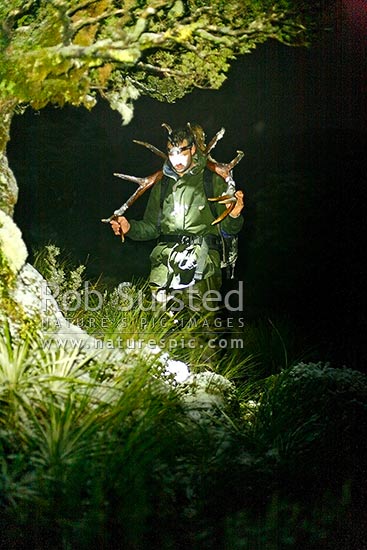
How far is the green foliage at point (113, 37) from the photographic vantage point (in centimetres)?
455

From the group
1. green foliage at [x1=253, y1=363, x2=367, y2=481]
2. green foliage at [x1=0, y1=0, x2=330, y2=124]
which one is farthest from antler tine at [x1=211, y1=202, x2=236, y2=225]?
green foliage at [x1=253, y1=363, x2=367, y2=481]

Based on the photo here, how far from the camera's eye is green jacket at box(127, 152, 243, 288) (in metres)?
5.64

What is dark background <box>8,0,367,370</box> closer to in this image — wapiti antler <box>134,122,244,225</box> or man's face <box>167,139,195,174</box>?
wapiti antler <box>134,122,244,225</box>

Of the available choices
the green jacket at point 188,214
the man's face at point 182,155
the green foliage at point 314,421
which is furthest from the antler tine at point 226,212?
the green foliage at point 314,421

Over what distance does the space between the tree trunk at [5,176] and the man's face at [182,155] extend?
1428 mm

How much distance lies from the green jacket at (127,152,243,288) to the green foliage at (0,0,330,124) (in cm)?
85

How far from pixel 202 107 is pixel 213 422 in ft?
13.3

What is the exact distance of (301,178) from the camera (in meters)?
6.94

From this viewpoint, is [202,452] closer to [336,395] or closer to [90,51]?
[336,395]

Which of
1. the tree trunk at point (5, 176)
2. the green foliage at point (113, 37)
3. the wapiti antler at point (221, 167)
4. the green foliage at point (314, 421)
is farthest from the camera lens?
the wapiti antler at point (221, 167)

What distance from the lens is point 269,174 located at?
7164 mm

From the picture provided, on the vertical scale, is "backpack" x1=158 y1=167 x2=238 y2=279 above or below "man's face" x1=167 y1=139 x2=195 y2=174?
below

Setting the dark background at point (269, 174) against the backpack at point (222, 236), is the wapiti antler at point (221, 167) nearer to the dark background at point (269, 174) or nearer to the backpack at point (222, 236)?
the backpack at point (222, 236)

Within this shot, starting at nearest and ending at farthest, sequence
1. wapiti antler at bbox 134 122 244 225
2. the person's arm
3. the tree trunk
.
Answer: the tree trunk < wapiti antler at bbox 134 122 244 225 < the person's arm
